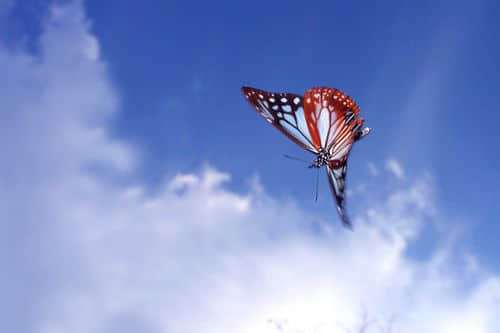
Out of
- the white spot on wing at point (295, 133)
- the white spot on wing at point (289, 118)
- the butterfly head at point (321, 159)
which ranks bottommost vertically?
the butterfly head at point (321, 159)

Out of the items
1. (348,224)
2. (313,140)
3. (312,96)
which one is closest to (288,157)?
(313,140)

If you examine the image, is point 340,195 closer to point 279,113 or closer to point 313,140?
point 313,140

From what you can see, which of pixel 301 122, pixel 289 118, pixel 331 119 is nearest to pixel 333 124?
pixel 331 119

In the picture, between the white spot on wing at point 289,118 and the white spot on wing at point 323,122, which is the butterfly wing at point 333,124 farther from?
the white spot on wing at point 289,118

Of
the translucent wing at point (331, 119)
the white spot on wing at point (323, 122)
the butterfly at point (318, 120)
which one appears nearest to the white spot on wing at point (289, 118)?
the butterfly at point (318, 120)

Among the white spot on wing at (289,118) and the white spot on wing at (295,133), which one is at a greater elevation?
the white spot on wing at (289,118)

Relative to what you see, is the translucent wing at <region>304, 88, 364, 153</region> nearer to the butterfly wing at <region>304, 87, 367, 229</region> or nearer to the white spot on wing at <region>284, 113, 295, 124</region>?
the butterfly wing at <region>304, 87, 367, 229</region>

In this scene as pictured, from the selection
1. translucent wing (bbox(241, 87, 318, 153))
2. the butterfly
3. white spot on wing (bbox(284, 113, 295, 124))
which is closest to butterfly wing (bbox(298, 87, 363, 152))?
the butterfly
